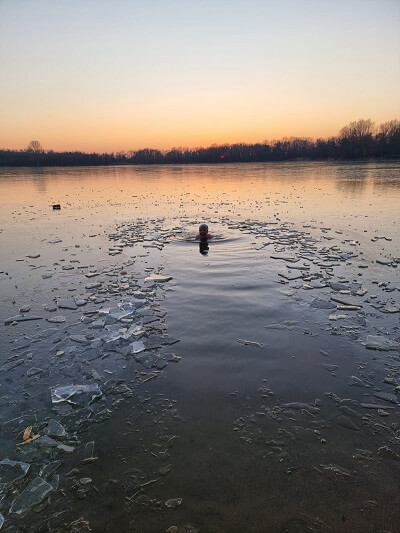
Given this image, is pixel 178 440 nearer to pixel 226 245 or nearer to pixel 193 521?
Answer: pixel 193 521

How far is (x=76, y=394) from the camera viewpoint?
13.8 ft

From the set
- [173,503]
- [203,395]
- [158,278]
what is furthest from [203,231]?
[173,503]

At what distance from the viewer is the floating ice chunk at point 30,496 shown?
9.07 ft

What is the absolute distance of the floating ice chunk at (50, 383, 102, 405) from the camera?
4.10m

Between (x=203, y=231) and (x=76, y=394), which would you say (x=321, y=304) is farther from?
(x=203, y=231)

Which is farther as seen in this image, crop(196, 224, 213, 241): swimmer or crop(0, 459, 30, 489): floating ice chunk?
crop(196, 224, 213, 241): swimmer

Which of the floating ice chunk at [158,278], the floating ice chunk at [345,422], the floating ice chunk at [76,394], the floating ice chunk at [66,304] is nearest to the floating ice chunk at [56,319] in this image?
the floating ice chunk at [66,304]

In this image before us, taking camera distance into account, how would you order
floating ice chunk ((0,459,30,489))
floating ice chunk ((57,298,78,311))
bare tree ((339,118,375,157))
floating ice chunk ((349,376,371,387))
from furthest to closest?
bare tree ((339,118,375,157)) < floating ice chunk ((57,298,78,311)) < floating ice chunk ((349,376,371,387)) < floating ice chunk ((0,459,30,489))

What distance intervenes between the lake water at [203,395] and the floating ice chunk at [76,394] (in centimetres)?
2

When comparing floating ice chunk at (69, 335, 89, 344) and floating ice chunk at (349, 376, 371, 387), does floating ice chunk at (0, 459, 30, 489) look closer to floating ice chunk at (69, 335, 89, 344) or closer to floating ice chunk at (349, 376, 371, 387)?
floating ice chunk at (69, 335, 89, 344)

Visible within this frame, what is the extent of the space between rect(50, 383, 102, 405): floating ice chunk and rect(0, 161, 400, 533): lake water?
0.07 ft

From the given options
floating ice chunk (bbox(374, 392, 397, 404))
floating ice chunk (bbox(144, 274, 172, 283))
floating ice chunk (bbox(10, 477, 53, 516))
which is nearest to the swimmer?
floating ice chunk (bbox(144, 274, 172, 283))

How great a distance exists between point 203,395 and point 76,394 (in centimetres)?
165

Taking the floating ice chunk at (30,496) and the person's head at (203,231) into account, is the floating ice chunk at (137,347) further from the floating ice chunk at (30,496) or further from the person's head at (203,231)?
the person's head at (203,231)
